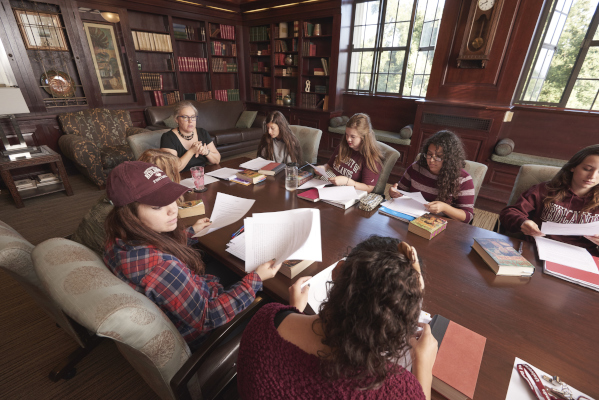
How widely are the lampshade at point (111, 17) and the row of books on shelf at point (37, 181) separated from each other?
2.43 meters

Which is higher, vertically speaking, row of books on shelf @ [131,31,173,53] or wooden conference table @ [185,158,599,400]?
row of books on shelf @ [131,31,173,53]

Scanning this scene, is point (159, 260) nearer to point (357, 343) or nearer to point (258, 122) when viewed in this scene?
point (357, 343)

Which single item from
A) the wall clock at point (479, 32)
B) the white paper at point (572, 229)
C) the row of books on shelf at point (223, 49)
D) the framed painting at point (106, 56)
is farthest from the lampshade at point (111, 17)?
the white paper at point (572, 229)

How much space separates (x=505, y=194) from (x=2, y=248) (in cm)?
422

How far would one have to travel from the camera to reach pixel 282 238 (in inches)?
41.1

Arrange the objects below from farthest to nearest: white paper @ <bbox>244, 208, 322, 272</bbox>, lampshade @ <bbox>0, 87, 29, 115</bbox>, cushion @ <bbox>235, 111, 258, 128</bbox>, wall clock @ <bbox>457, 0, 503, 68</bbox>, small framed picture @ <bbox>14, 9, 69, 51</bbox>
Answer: cushion @ <bbox>235, 111, 258, 128</bbox>, small framed picture @ <bbox>14, 9, 69, 51</bbox>, wall clock @ <bbox>457, 0, 503, 68</bbox>, lampshade @ <bbox>0, 87, 29, 115</bbox>, white paper @ <bbox>244, 208, 322, 272</bbox>

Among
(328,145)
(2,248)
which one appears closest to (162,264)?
(2,248)

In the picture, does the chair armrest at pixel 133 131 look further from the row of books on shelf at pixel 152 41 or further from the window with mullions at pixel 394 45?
the window with mullions at pixel 394 45

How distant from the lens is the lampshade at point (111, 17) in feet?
12.7

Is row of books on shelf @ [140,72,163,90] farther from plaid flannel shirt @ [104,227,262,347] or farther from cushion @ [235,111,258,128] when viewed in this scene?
plaid flannel shirt @ [104,227,262,347]

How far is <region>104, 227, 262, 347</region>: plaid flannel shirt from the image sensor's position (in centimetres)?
79

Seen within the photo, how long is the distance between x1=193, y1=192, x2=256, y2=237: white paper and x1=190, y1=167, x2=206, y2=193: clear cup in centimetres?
15

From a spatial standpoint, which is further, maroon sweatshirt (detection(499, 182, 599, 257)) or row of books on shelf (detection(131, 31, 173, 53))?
row of books on shelf (detection(131, 31, 173, 53))

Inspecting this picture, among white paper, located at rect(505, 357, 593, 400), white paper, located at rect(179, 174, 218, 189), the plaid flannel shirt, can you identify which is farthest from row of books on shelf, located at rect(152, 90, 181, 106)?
white paper, located at rect(505, 357, 593, 400)
